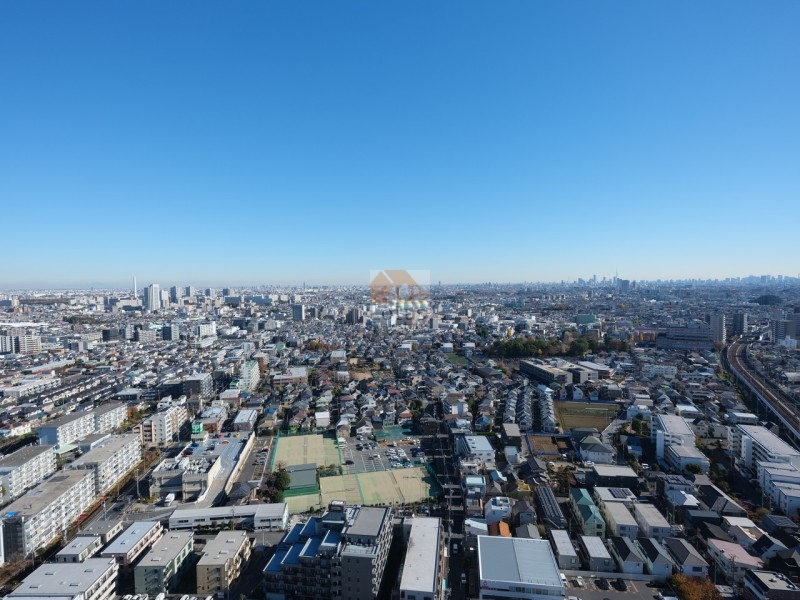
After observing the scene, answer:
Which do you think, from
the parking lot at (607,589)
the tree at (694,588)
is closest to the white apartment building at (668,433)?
the tree at (694,588)

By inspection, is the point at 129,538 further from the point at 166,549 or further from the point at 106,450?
the point at 106,450

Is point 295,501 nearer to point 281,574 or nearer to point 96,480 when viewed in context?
point 281,574

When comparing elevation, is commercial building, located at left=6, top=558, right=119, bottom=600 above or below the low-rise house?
above

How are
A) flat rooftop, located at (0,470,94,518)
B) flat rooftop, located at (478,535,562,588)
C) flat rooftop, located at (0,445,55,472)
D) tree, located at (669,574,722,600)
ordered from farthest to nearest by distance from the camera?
flat rooftop, located at (0,445,55,472) < flat rooftop, located at (0,470,94,518) < tree, located at (669,574,722,600) < flat rooftop, located at (478,535,562,588)

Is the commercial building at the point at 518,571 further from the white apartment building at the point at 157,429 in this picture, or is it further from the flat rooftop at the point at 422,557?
the white apartment building at the point at 157,429

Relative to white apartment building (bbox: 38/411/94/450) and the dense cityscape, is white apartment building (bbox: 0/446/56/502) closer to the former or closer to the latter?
the dense cityscape

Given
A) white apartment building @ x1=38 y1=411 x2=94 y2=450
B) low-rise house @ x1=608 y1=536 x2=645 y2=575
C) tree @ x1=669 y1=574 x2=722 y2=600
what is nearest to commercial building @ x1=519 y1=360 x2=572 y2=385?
low-rise house @ x1=608 y1=536 x2=645 y2=575

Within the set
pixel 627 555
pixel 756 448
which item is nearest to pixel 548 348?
pixel 756 448
